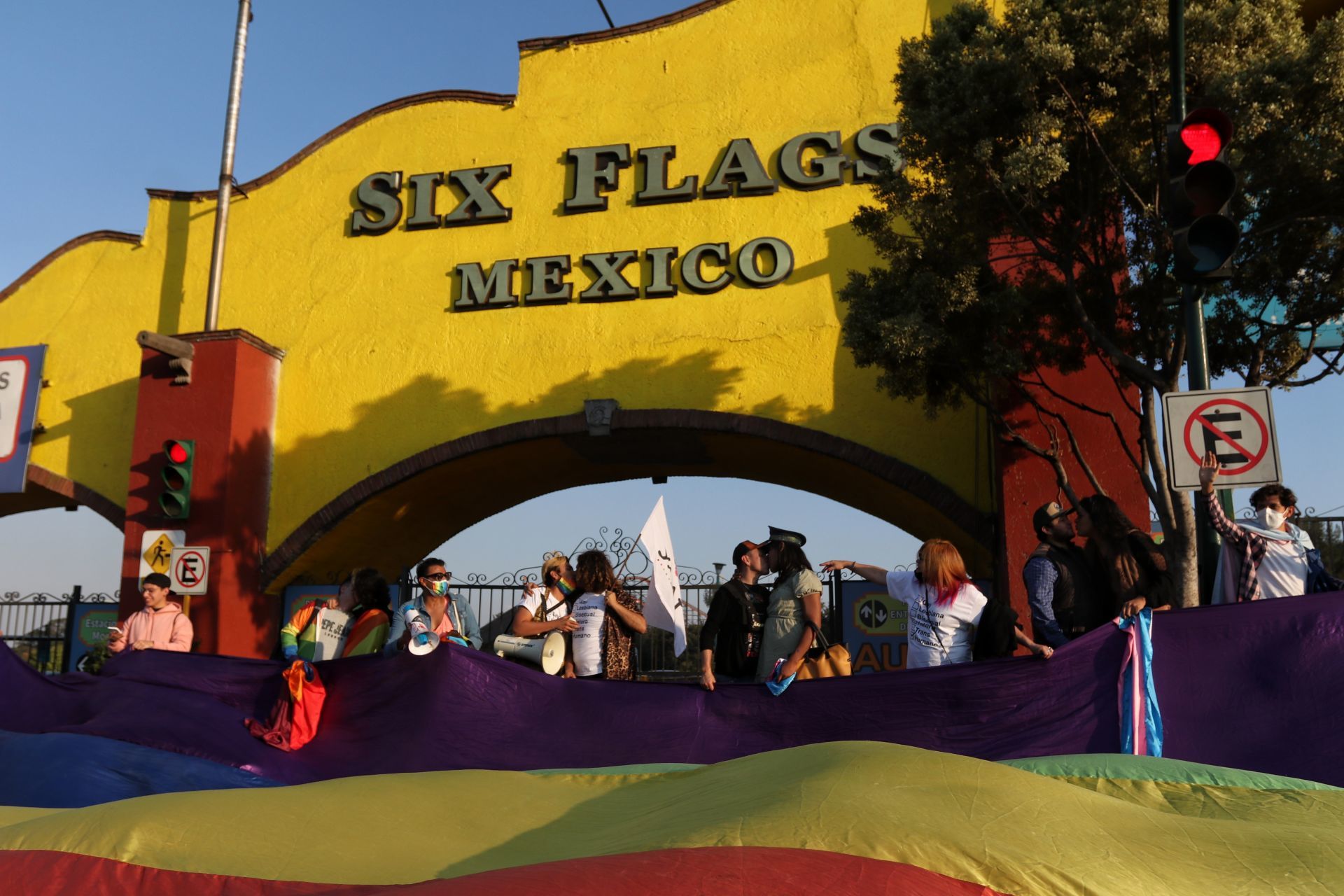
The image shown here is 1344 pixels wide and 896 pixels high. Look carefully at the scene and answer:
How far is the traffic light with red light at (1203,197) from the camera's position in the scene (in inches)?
279

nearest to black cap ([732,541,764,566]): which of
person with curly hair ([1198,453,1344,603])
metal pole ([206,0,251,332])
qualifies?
person with curly hair ([1198,453,1344,603])

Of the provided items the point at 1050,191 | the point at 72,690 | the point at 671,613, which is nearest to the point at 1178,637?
the point at 671,613

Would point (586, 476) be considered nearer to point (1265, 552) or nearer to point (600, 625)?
point (600, 625)

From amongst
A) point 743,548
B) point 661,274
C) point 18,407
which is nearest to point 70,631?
point 18,407

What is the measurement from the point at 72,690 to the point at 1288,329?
1013cm

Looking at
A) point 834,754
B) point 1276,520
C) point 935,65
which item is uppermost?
point 935,65

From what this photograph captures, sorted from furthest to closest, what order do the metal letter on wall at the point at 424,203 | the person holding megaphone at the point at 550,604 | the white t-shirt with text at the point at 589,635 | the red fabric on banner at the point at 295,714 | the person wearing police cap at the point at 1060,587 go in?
1. the metal letter on wall at the point at 424,203
2. the person holding megaphone at the point at 550,604
3. the white t-shirt with text at the point at 589,635
4. the red fabric on banner at the point at 295,714
5. the person wearing police cap at the point at 1060,587

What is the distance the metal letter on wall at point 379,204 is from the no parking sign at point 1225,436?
37.5ft

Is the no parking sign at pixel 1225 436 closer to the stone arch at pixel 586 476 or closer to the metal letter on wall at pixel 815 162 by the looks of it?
the stone arch at pixel 586 476

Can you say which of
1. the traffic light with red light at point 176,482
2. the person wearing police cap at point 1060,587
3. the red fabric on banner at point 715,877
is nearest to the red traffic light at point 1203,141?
the person wearing police cap at point 1060,587

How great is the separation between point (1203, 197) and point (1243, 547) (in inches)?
81.3

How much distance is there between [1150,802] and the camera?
3.73m

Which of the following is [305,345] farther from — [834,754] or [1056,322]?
[834,754]

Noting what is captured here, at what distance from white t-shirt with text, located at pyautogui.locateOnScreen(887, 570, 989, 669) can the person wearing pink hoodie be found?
229 inches
